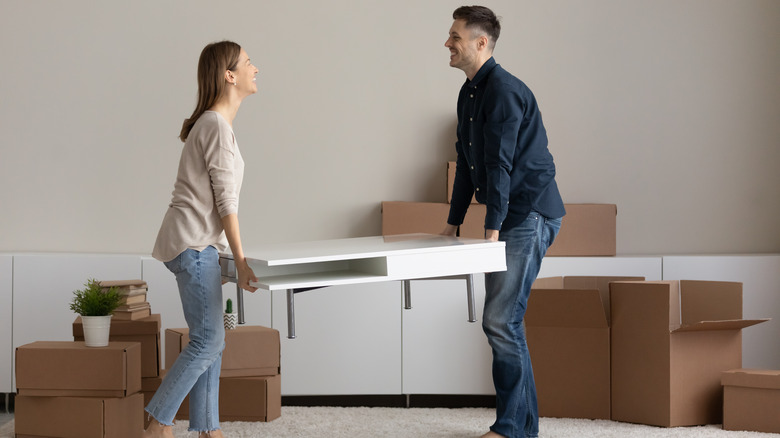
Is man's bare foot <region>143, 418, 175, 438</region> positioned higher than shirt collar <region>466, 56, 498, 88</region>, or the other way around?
shirt collar <region>466, 56, 498, 88</region>

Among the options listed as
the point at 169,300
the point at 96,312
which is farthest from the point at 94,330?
the point at 169,300

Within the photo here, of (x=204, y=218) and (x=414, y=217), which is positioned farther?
(x=414, y=217)

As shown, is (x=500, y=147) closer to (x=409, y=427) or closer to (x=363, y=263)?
(x=363, y=263)

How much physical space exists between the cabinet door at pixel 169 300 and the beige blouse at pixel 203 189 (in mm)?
1158

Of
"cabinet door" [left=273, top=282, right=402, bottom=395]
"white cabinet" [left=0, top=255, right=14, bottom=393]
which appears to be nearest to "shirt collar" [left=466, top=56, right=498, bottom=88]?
"cabinet door" [left=273, top=282, right=402, bottom=395]

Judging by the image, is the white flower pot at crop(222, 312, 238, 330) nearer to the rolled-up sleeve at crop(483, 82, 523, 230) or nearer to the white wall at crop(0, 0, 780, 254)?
the white wall at crop(0, 0, 780, 254)

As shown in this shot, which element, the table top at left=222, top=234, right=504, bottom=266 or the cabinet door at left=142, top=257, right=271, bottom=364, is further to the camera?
the cabinet door at left=142, top=257, right=271, bottom=364

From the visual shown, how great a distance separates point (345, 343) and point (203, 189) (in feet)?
4.46

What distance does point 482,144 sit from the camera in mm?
2631

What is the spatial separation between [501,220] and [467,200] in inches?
14.3

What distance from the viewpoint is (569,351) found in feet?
10.5

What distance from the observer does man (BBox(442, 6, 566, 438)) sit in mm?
2523

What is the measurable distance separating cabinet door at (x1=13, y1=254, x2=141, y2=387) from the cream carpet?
44 cm

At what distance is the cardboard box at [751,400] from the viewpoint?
2990 millimetres
